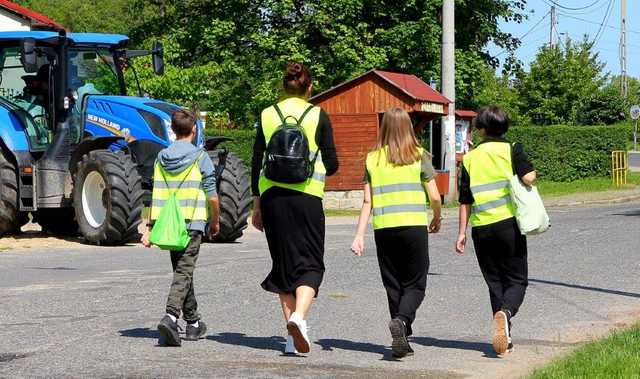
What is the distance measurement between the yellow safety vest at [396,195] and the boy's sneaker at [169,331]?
154 cm

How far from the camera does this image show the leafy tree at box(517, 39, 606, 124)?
6119 centimetres

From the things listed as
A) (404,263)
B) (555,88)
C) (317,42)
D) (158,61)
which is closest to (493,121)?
(404,263)

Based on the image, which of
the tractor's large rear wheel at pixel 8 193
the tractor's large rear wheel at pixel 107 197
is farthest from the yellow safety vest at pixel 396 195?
the tractor's large rear wheel at pixel 8 193

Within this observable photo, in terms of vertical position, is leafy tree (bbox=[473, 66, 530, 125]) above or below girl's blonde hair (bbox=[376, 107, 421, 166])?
above

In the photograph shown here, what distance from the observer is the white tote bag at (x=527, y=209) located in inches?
346

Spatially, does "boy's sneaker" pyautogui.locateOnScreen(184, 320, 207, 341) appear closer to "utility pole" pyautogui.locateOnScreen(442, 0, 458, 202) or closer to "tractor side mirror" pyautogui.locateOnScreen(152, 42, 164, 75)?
"tractor side mirror" pyautogui.locateOnScreen(152, 42, 164, 75)

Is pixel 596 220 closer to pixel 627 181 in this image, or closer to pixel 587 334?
pixel 587 334

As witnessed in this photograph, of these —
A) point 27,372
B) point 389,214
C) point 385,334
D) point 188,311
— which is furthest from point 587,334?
point 27,372

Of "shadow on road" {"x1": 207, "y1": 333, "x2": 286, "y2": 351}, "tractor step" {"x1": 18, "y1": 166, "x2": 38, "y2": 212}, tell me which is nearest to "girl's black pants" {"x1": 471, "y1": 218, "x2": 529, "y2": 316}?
"shadow on road" {"x1": 207, "y1": 333, "x2": 286, "y2": 351}

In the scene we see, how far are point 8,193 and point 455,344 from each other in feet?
36.9

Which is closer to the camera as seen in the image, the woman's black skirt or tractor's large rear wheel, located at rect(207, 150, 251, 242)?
the woman's black skirt

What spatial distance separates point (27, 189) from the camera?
19.2 meters

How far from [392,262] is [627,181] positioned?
119 ft

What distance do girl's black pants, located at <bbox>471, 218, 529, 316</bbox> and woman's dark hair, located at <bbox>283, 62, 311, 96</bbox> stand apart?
153cm
